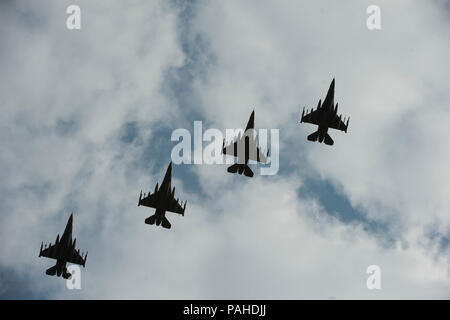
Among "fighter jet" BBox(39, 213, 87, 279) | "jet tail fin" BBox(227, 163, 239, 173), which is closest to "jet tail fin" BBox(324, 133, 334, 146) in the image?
"jet tail fin" BBox(227, 163, 239, 173)

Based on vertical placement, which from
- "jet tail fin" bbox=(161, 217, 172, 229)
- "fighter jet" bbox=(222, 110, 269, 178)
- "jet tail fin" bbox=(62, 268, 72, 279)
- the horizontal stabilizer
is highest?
"fighter jet" bbox=(222, 110, 269, 178)

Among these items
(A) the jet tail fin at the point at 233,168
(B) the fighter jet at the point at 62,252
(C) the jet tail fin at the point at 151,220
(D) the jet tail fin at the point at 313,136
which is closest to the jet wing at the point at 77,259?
(B) the fighter jet at the point at 62,252

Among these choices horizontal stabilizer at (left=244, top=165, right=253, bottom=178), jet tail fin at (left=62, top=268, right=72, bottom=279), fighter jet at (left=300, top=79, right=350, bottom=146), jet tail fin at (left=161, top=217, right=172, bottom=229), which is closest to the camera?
fighter jet at (left=300, top=79, right=350, bottom=146)

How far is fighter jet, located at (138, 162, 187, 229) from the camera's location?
36344 mm

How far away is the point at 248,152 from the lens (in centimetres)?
3812

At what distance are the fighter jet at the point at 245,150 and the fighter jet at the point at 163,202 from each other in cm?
643

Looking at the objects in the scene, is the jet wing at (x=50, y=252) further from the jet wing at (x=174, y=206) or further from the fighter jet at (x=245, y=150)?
the fighter jet at (x=245, y=150)

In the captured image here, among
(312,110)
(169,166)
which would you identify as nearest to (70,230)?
(169,166)

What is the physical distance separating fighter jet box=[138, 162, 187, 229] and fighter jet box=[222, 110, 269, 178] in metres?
6.43

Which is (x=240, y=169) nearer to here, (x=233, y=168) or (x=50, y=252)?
(x=233, y=168)

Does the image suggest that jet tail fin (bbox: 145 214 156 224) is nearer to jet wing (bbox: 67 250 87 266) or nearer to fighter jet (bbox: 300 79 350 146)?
jet wing (bbox: 67 250 87 266)

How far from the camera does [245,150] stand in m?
38.1
